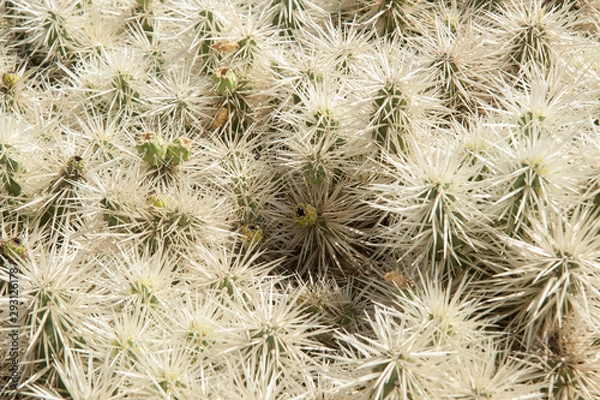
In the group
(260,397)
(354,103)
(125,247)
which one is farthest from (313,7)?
(260,397)

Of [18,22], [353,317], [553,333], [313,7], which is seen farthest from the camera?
[18,22]

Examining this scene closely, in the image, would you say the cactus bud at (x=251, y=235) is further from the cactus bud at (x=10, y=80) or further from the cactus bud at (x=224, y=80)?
the cactus bud at (x=10, y=80)

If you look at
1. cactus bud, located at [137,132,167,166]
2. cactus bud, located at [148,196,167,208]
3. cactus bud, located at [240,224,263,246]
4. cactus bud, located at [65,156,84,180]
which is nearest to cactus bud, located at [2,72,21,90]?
cactus bud, located at [65,156,84,180]

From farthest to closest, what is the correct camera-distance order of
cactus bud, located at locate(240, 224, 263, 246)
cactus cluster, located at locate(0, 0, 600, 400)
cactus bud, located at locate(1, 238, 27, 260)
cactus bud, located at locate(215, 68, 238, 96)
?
cactus bud, located at locate(215, 68, 238, 96) → cactus bud, located at locate(240, 224, 263, 246) → cactus bud, located at locate(1, 238, 27, 260) → cactus cluster, located at locate(0, 0, 600, 400)

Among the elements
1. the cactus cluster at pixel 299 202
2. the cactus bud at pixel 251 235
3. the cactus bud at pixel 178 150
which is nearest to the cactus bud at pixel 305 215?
the cactus cluster at pixel 299 202

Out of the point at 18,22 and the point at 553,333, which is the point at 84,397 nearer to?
the point at 553,333

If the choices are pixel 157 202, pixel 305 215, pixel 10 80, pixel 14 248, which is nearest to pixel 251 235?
pixel 305 215

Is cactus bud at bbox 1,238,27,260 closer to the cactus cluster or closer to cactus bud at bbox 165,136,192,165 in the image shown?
the cactus cluster

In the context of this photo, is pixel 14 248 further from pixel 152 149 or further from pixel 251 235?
pixel 251 235
